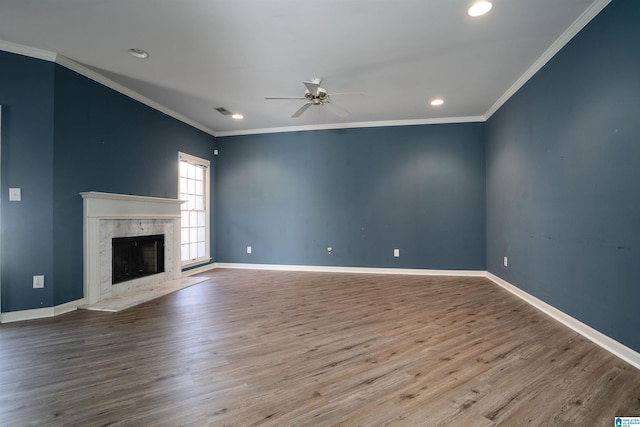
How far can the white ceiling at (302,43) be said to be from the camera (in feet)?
7.68

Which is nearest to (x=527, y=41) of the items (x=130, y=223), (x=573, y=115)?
(x=573, y=115)

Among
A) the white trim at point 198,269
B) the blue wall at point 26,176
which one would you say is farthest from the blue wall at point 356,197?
the blue wall at point 26,176

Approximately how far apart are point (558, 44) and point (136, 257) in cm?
583

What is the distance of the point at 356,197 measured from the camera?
539cm

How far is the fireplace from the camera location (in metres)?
3.82

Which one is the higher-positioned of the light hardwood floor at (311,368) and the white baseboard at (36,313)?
the white baseboard at (36,313)

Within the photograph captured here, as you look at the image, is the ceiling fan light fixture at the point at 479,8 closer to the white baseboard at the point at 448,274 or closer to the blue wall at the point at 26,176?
the white baseboard at the point at 448,274

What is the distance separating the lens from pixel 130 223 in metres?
3.97

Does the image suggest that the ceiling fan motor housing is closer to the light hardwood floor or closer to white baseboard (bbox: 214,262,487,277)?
the light hardwood floor

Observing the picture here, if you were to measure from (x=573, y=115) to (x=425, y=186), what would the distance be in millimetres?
2602

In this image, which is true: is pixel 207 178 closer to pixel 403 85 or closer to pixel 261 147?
pixel 261 147

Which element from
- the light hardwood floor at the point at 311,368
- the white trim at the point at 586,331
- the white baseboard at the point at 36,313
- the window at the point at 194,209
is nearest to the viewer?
the light hardwood floor at the point at 311,368

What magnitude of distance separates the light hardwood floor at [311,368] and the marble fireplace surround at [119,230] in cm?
54

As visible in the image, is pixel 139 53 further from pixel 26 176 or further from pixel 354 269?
pixel 354 269
